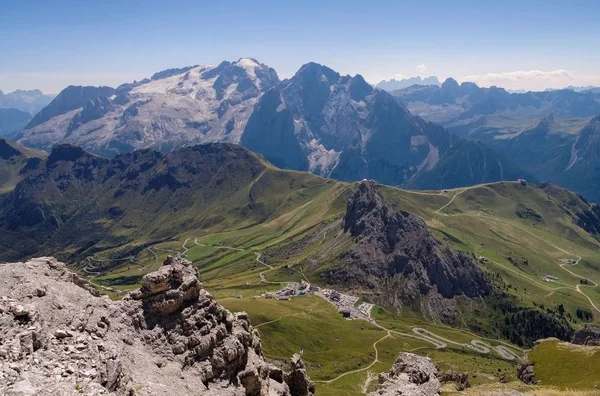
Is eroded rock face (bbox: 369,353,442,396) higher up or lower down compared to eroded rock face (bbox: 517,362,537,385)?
higher up

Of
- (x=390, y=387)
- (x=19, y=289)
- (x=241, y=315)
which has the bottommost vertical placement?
(x=390, y=387)

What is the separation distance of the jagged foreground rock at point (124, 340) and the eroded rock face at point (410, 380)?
725 inches

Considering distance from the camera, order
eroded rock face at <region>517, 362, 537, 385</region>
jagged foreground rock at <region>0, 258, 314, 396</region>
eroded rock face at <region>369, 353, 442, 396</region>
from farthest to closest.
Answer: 1. eroded rock face at <region>517, 362, 537, 385</region>
2. eroded rock face at <region>369, 353, 442, 396</region>
3. jagged foreground rock at <region>0, 258, 314, 396</region>

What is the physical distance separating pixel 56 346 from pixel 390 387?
56834 millimetres

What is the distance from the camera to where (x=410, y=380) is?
3314 inches

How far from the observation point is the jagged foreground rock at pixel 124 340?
130ft

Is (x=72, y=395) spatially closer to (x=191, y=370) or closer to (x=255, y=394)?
(x=191, y=370)

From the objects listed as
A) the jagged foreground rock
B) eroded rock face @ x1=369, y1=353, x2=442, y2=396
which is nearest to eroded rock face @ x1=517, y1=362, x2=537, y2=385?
eroded rock face @ x1=369, y1=353, x2=442, y2=396

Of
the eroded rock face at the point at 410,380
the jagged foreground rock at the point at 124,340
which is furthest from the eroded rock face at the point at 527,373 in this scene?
the jagged foreground rock at the point at 124,340

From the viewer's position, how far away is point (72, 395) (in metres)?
36.0

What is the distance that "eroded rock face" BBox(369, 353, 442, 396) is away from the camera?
78.8 metres

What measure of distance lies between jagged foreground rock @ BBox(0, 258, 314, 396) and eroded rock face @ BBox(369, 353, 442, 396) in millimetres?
18414

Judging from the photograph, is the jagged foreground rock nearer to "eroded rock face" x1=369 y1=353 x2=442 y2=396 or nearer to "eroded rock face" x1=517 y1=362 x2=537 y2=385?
"eroded rock face" x1=369 y1=353 x2=442 y2=396

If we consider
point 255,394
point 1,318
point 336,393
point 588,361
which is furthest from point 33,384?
point 336,393
